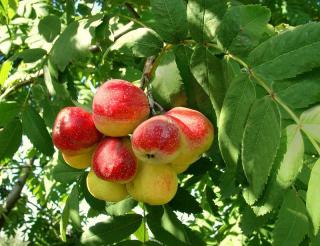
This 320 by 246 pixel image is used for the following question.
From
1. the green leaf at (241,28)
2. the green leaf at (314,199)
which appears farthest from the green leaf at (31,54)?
the green leaf at (314,199)

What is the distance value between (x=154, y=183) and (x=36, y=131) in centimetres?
72

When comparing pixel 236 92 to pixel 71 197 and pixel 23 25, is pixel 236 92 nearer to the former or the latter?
pixel 71 197

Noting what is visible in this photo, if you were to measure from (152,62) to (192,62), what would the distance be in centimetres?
21

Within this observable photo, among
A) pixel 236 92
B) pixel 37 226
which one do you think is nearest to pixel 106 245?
pixel 236 92

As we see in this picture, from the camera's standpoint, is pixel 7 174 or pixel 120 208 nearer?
pixel 120 208

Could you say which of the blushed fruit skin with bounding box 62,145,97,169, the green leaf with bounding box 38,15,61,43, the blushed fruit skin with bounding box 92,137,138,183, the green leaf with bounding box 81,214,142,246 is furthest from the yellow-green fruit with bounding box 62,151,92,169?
the green leaf with bounding box 38,15,61,43

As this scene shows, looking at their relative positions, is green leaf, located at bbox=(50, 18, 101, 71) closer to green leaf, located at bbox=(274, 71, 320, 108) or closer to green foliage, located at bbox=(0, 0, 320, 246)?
green foliage, located at bbox=(0, 0, 320, 246)

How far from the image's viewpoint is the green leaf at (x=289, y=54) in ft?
4.35

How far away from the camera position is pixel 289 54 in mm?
1356

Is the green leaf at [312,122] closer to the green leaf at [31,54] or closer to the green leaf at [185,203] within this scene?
the green leaf at [185,203]

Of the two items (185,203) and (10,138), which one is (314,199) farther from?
(10,138)

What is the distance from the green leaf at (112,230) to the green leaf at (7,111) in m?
0.51

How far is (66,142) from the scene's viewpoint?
1514mm

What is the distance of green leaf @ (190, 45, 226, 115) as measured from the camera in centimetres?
147
